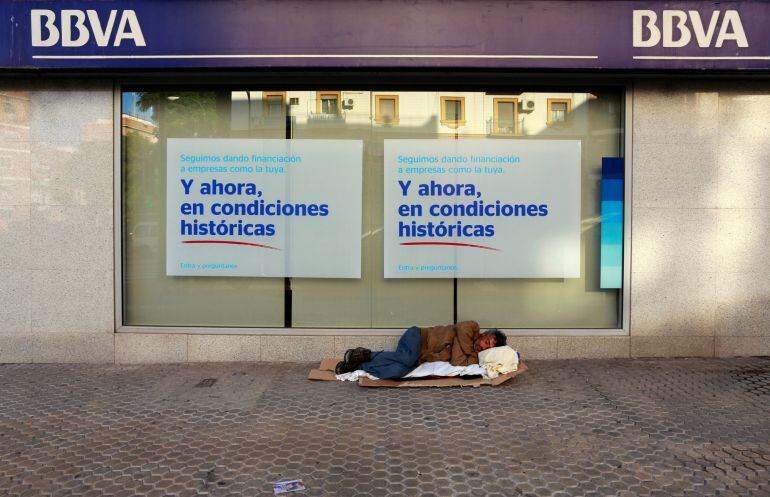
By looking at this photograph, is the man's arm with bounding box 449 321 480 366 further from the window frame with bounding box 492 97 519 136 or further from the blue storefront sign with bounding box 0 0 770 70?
the blue storefront sign with bounding box 0 0 770 70

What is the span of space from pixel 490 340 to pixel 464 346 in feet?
0.97

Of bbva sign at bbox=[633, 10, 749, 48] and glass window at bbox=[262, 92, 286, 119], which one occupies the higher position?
bbva sign at bbox=[633, 10, 749, 48]

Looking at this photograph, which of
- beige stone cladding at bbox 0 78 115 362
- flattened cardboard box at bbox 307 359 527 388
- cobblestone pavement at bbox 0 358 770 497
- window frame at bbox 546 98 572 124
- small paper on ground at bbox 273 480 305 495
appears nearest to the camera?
small paper on ground at bbox 273 480 305 495

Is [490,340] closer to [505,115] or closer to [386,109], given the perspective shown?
[505,115]

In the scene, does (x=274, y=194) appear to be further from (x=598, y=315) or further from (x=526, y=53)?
(x=598, y=315)

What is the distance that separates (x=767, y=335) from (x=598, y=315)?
1.99 metres

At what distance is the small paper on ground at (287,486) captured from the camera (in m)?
3.86

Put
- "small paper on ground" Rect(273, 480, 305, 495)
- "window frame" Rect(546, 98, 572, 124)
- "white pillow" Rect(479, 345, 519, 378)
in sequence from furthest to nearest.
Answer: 1. "window frame" Rect(546, 98, 572, 124)
2. "white pillow" Rect(479, 345, 519, 378)
3. "small paper on ground" Rect(273, 480, 305, 495)

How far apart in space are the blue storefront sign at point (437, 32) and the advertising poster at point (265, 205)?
111 centimetres

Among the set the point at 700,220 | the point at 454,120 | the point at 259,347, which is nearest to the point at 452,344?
the point at 259,347

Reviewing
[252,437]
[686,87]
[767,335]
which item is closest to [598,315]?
[767,335]

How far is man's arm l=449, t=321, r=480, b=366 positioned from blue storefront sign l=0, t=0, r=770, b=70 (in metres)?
2.92

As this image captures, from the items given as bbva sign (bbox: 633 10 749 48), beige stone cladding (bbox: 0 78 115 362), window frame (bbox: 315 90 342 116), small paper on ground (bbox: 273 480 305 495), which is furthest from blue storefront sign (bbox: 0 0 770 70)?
small paper on ground (bbox: 273 480 305 495)

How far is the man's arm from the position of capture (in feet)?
21.4
